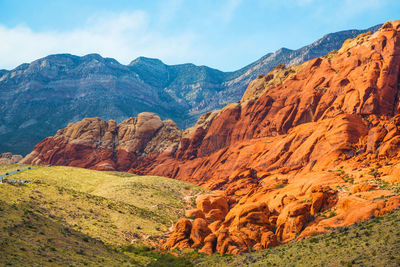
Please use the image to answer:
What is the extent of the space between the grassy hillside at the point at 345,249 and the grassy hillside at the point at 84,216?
1953 cm

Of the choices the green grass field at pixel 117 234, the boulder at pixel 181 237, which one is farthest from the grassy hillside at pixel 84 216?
the boulder at pixel 181 237

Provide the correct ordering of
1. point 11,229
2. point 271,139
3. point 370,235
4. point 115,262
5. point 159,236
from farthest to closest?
1. point 271,139
2. point 159,236
3. point 115,262
4. point 11,229
5. point 370,235

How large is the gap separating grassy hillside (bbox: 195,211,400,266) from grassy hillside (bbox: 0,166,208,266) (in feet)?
64.1

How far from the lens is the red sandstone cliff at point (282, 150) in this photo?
47.9m

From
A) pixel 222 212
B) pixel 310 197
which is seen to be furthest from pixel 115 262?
pixel 222 212

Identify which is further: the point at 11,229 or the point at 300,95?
the point at 300,95

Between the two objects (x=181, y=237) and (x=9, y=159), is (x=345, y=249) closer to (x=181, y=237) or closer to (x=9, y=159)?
(x=181, y=237)

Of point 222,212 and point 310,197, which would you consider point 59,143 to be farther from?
point 310,197

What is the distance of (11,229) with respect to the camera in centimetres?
3844

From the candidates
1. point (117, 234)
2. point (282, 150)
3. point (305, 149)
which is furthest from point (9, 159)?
point (305, 149)

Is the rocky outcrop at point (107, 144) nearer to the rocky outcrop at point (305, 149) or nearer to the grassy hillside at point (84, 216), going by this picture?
the rocky outcrop at point (305, 149)

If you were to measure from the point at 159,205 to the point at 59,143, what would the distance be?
89.0m

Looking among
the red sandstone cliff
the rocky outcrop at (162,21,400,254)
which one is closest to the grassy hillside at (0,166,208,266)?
the red sandstone cliff

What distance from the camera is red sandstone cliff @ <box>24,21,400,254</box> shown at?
157ft
